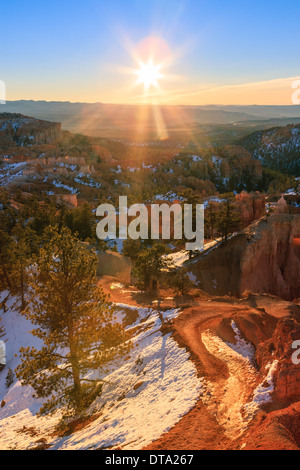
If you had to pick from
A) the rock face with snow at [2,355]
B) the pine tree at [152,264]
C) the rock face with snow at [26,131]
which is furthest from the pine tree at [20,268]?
the rock face with snow at [26,131]

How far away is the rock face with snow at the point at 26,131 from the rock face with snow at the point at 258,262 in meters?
159

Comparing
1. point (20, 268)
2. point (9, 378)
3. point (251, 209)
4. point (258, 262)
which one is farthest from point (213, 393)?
point (251, 209)

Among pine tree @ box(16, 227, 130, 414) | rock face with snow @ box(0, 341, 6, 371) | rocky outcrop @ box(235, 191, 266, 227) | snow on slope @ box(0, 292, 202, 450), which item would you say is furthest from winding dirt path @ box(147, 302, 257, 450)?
Answer: rocky outcrop @ box(235, 191, 266, 227)

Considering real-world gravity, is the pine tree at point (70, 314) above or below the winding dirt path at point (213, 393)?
above

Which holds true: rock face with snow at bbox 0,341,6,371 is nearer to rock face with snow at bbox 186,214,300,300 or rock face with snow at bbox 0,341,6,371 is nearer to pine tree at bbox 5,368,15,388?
pine tree at bbox 5,368,15,388

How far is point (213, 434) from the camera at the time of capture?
11.4 m

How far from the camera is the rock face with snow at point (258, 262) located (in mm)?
40844

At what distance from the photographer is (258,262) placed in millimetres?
42656

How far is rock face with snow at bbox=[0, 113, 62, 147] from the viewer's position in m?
179

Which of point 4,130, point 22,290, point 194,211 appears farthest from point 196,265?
point 4,130

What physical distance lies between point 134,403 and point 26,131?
19162 centimetres

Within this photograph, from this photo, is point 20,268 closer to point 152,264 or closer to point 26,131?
point 152,264

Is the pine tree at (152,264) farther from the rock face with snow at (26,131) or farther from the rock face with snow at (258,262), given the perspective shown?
the rock face with snow at (26,131)
